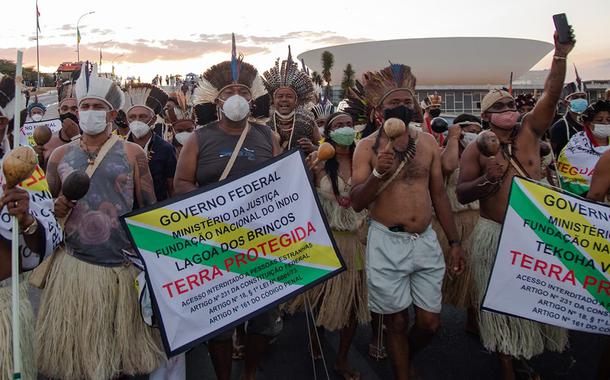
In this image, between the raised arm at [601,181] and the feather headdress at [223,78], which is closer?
the raised arm at [601,181]

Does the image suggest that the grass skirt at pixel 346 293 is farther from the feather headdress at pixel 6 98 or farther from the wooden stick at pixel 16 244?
the feather headdress at pixel 6 98

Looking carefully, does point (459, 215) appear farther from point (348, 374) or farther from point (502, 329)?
point (348, 374)

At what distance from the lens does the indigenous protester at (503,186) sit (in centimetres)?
359

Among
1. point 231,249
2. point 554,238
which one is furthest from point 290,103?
point 554,238

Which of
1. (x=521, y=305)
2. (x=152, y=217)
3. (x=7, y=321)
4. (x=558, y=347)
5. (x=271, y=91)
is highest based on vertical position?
(x=271, y=91)

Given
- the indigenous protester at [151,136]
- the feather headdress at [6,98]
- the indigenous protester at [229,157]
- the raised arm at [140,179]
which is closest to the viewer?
the feather headdress at [6,98]

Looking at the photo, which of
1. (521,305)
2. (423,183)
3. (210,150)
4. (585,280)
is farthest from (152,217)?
(585,280)

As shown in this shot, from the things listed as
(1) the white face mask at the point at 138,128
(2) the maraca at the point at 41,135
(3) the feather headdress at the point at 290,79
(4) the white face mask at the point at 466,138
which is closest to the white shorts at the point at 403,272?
(4) the white face mask at the point at 466,138

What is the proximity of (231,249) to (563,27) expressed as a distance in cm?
258

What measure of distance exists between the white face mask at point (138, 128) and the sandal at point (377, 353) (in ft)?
9.96

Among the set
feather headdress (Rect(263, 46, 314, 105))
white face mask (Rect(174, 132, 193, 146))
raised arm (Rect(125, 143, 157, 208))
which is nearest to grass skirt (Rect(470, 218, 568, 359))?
raised arm (Rect(125, 143, 157, 208))

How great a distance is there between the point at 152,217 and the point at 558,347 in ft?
9.72

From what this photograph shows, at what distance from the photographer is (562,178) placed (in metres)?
4.93

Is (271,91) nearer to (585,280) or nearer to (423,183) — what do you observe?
(423,183)
